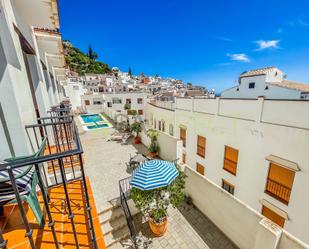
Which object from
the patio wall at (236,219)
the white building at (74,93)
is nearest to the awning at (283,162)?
the patio wall at (236,219)

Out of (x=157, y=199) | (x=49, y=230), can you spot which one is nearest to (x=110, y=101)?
(x=157, y=199)

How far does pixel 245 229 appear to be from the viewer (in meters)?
4.63

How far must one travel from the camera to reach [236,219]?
4.85m

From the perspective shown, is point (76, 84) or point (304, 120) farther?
point (76, 84)

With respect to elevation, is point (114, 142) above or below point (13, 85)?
below

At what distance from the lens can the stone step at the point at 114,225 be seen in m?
5.17

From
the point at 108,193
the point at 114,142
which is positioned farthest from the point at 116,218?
the point at 114,142

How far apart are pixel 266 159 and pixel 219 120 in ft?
9.18

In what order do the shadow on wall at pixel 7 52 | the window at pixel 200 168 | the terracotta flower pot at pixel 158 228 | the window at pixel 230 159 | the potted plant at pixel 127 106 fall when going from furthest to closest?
the potted plant at pixel 127 106
the window at pixel 200 168
the window at pixel 230 159
the terracotta flower pot at pixel 158 228
the shadow on wall at pixel 7 52

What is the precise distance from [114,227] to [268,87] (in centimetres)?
1487

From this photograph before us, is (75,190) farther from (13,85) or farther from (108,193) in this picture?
(108,193)

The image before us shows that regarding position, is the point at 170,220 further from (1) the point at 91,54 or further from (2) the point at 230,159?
(1) the point at 91,54

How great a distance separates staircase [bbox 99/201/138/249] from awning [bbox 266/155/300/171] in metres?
6.24

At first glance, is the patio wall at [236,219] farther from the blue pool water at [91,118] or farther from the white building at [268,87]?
the blue pool water at [91,118]
